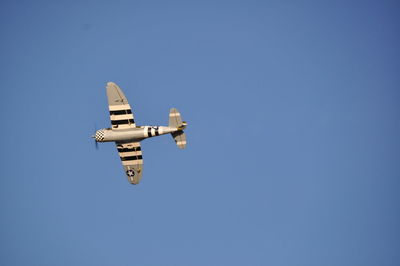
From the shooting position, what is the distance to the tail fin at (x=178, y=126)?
52031mm

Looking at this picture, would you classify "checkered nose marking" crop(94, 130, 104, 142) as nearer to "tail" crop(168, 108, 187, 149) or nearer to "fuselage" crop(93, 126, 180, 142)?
"fuselage" crop(93, 126, 180, 142)

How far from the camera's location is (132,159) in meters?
55.8

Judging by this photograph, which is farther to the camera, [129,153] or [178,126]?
[129,153]

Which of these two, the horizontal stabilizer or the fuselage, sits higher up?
the fuselage

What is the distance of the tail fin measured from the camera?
171 ft

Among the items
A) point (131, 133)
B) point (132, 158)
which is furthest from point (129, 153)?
point (131, 133)

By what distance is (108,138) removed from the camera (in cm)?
5309

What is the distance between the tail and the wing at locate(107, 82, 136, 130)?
12.6 ft

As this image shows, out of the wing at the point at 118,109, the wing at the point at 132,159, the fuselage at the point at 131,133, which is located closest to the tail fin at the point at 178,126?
the fuselage at the point at 131,133

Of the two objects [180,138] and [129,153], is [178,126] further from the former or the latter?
[129,153]

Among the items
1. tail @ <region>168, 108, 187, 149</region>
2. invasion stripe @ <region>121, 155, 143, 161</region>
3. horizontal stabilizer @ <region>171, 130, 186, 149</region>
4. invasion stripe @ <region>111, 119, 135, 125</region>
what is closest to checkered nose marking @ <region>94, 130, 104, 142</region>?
invasion stripe @ <region>111, 119, 135, 125</region>

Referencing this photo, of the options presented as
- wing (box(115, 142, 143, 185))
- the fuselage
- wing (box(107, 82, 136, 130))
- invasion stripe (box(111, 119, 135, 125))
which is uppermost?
wing (box(107, 82, 136, 130))

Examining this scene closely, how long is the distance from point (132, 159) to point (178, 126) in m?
6.42

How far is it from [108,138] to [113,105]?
3.18 metres
